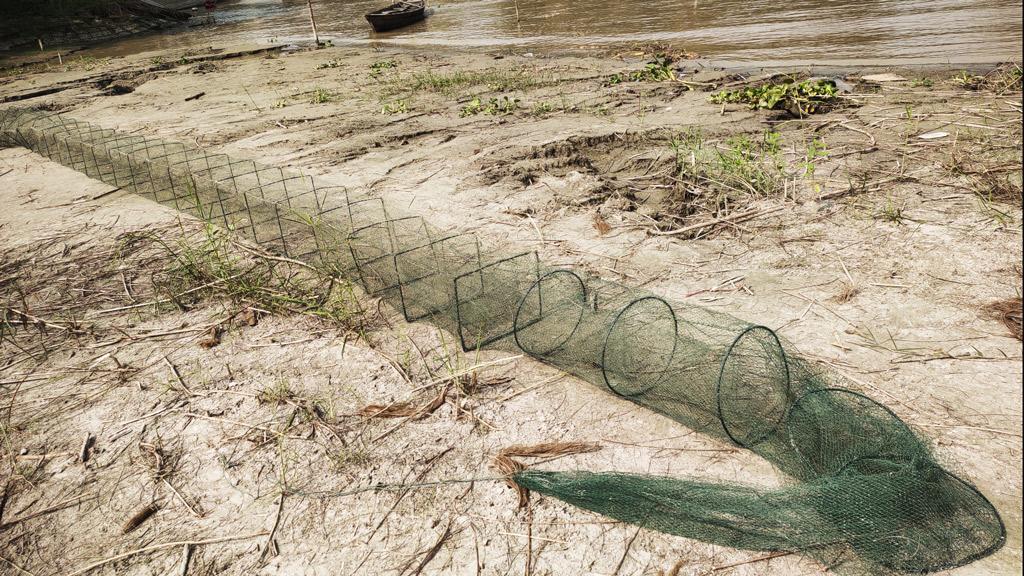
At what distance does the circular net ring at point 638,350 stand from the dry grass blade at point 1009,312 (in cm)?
192

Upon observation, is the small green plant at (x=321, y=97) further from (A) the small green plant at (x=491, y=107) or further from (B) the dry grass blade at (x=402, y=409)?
(B) the dry grass blade at (x=402, y=409)

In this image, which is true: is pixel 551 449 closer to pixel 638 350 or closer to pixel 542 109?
pixel 638 350

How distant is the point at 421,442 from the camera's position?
3.26 meters

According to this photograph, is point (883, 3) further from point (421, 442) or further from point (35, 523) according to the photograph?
point (35, 523)

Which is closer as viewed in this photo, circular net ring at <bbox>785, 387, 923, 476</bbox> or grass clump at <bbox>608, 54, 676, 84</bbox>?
circular net ring at <bbox>785, 387, 923, 476</bbox>

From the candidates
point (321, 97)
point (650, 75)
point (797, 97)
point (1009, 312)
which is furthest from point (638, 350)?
point (321, 97)

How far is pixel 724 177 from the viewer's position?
590cm

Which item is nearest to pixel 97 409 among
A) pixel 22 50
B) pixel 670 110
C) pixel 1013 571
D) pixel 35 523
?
pixel 35 523

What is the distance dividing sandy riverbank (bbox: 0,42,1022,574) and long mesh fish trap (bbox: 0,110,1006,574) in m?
0.12

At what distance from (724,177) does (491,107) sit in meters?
4.42

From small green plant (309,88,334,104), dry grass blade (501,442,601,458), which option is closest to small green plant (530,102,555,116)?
small green plant (309,88,334,104)

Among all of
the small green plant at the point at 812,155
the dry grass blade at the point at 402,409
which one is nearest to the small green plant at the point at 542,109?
the small green plant at the point at 812,155

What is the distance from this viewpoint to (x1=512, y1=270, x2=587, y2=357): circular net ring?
3.82 m

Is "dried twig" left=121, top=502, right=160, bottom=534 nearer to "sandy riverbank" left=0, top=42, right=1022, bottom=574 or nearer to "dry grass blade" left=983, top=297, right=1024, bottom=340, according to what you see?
"sandy riverbank" left=0, top=42, right=1022, bottom=574
